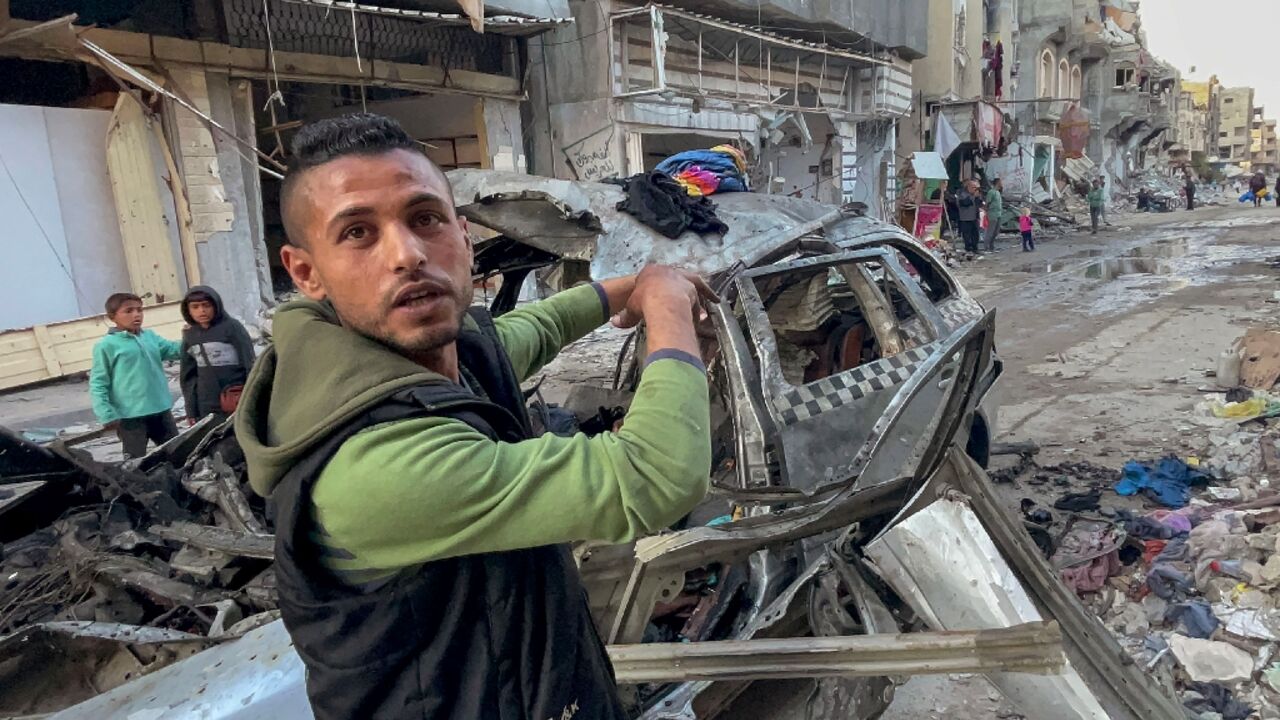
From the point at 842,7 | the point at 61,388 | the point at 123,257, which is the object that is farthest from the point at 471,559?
the point at 842,7

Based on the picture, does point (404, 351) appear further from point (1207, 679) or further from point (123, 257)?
point (123, 257)

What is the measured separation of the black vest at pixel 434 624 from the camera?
38.2 inches

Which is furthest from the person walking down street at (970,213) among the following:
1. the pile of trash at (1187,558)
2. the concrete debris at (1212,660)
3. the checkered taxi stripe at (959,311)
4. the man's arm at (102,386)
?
the man's arm at (102,386)

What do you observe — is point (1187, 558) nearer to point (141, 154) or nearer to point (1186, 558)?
point (1186, 558)

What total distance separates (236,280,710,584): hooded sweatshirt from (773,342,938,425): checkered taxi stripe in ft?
6.89

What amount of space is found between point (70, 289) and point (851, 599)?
9.26 m

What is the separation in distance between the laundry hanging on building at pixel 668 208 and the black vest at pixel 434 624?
2649mm

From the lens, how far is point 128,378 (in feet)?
17.2

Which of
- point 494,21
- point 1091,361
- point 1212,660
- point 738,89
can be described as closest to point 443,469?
point 1212,660

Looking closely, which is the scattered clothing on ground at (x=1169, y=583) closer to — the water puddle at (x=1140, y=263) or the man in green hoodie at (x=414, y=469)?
the man in green hoodie at (x=414, y=469)

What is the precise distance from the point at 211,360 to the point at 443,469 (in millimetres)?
4816

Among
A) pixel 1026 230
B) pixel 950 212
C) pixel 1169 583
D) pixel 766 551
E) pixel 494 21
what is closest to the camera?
pixel 766 551

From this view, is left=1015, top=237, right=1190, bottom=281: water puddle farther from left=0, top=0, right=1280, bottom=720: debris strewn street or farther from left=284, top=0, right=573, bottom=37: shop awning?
left=284, top=0, right=573, bottom=37: shop awning

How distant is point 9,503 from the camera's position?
11.1ft
